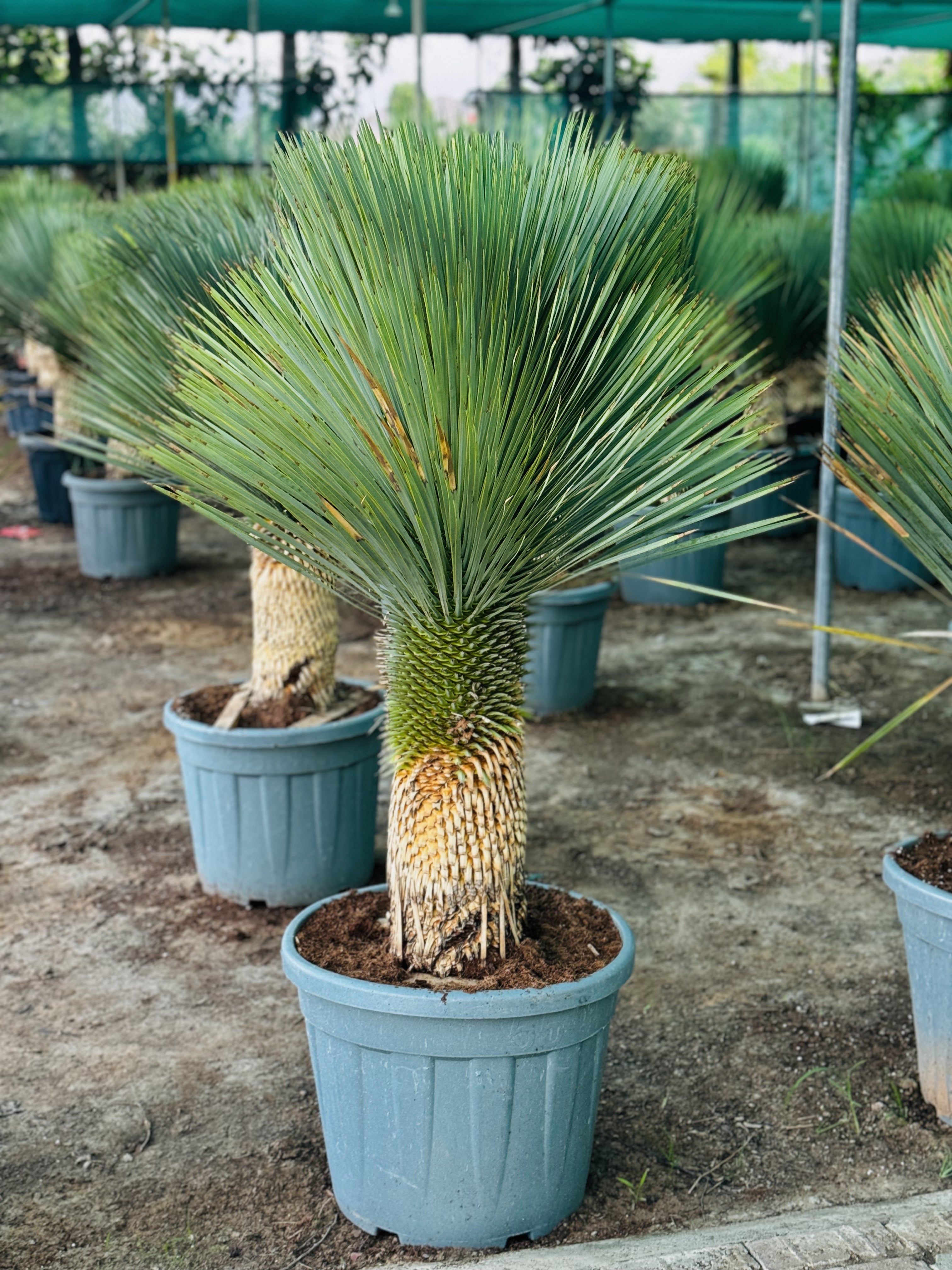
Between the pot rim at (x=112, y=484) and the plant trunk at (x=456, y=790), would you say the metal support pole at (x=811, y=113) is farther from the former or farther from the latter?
the plant trunk at (x=456, y=790)

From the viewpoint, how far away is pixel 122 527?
6.75 m

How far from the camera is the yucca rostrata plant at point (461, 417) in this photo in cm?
176

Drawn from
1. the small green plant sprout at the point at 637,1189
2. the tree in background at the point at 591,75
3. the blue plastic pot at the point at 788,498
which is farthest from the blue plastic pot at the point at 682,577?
the tree in background at the point at 591,75

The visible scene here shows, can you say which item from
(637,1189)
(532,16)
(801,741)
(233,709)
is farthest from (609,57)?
(637,1189)

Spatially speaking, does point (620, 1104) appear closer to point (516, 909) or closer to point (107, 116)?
point (516, 909)

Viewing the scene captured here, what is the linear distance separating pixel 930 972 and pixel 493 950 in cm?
80

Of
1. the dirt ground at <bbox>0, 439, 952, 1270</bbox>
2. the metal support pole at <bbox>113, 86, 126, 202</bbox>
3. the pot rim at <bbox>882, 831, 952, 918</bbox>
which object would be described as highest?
the metal support pole at <bbox>113, 86, 126, 202</bbox>

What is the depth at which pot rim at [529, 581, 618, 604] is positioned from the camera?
182 inches

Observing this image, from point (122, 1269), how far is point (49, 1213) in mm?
217

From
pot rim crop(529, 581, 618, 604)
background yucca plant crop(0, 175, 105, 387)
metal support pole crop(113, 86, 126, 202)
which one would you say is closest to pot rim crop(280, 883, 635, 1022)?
pot rim crop(529, 581, 618, 604)

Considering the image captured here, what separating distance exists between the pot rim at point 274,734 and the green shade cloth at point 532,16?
8478 mm

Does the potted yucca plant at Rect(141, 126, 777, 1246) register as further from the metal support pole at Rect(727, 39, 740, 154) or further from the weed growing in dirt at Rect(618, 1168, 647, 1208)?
the metal support pole at Rect(727, 39, 740, 154)

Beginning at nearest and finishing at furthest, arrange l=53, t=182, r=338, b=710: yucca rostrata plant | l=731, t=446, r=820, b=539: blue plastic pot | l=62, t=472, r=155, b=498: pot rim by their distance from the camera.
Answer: l=53, t=182, r=338, b=710: yucca rostrata plant → l=62, t=472, r=155, b=498: pot rim → l=731, t=446, r=820, b=539: blue plastic pot

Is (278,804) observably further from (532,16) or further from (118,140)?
(118,140)
